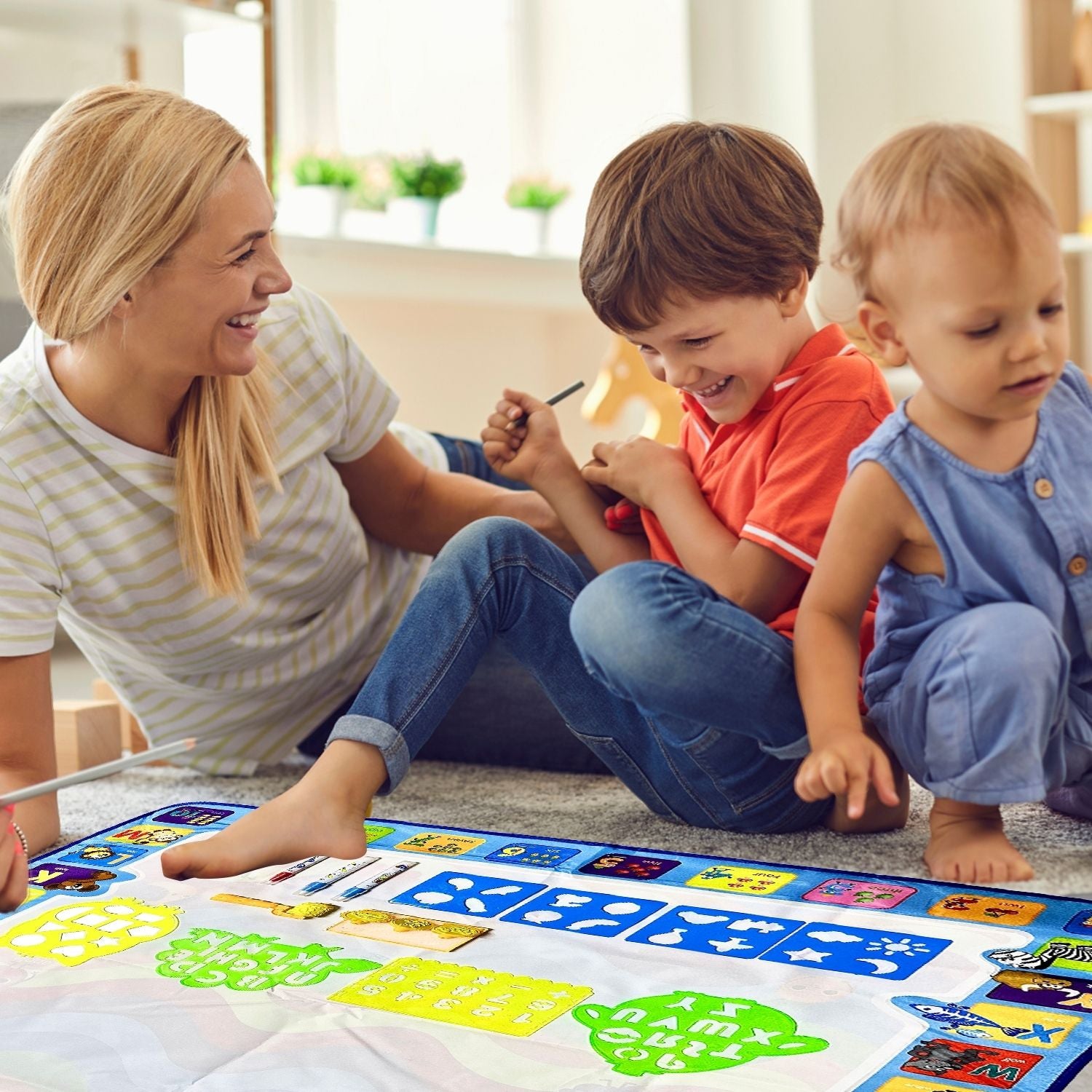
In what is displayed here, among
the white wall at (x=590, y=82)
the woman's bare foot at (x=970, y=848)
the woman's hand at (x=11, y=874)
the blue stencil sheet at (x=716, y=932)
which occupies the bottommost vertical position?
the blue stencil sheet at (x=716, y=932)

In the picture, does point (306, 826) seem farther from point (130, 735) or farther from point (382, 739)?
point (130, 735)

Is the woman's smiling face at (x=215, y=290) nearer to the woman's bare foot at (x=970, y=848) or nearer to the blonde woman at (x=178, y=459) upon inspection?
the blonde woman at (x=178, y=459)

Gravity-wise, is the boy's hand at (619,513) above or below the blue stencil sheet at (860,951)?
above

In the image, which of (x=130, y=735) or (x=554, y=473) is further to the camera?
(x=130, y=735)

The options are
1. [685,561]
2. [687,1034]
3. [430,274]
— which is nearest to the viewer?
[687,1034]

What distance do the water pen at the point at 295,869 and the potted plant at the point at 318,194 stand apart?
1.96 meters

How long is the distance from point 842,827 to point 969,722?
22 cm

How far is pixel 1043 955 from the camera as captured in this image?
0.81 m

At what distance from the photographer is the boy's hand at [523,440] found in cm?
119

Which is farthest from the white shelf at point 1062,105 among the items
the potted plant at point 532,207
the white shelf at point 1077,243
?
the potted plant at point 532,207

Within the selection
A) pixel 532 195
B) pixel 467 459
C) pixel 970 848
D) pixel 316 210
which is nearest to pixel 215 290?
pixel 467 459

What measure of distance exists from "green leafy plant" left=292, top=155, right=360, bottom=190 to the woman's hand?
214cm

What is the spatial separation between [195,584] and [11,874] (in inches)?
15.3

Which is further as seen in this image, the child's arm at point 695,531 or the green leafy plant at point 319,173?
the green leafy plant at point 319,173
